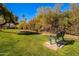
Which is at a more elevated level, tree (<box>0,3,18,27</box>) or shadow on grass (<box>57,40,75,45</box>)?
tree (<box>0,3,18,27</box>)

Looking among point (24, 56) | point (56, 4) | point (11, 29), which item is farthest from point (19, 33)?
point (56, 4)

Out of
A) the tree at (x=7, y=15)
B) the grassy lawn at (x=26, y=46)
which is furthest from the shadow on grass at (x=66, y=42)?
the tree at (x=7, y=15)

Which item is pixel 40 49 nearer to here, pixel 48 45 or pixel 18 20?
pixel 48 45

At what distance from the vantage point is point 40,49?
146 inches

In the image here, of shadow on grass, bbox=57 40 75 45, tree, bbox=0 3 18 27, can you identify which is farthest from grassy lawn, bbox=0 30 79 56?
tree, bbox=0 3 18 27

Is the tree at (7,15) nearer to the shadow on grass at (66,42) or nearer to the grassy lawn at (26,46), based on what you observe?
the grassy lawn at (26,46)

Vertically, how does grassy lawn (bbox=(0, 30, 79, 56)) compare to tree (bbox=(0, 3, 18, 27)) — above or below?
below

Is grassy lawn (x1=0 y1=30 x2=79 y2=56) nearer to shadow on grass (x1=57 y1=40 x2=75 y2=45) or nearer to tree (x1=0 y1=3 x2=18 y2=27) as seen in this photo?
shadow on grass (x1=57 y1=40 x2=75 y2=45)

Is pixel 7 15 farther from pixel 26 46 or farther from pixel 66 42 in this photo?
pixel 66 42

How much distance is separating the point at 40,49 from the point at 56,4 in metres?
0.74

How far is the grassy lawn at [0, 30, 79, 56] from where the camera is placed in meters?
3.66

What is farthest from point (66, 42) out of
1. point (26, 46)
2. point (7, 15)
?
point (7, 15)

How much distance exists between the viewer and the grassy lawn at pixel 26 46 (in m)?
3.66

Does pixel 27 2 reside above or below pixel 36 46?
above
